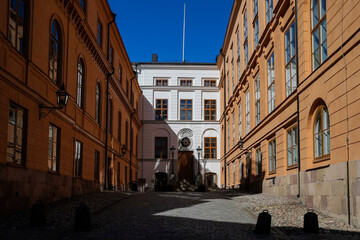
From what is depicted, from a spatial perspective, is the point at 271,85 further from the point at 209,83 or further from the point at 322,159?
the point at 209,83

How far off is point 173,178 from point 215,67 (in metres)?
11.9

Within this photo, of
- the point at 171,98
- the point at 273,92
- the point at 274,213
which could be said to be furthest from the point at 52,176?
the point at 171,98

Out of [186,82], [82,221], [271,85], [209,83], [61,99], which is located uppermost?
[186,82]

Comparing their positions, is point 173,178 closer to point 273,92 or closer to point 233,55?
point 233,55

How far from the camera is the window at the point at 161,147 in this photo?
139 feet

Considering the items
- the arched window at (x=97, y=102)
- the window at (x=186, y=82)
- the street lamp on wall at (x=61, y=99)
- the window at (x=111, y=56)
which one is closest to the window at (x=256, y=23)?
the arched window at (x=97, y=102)

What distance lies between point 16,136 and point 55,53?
4766mm

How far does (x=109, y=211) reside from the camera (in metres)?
13.8

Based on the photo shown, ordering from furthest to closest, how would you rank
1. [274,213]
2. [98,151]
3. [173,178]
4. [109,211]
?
[173,178] < [98,151] < [109,211] < [274,213]

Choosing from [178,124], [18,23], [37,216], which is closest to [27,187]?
[37,216]

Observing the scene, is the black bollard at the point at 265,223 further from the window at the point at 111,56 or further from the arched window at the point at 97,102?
the window at the point at 111,56

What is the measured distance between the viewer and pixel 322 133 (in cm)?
1282

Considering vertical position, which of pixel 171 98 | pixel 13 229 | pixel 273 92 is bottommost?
pixel 13 229

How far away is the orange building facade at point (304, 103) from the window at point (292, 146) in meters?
0.04
